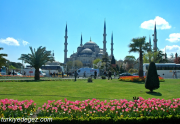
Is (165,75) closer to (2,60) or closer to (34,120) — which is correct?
(2,60)

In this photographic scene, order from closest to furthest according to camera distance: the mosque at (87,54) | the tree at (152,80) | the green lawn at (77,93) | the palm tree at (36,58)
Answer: the green lawn at (77,93)
the tree at (152,80)
the palm tree at (36,58)
the mosque at (87,54)

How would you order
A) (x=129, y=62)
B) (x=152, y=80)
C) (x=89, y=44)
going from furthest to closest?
1. (x=89, y=44)
2. (x=129, y=62)
3. (x=152, y=80)

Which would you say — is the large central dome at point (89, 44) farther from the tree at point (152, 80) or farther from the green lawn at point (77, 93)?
the tree at point (152, 80)

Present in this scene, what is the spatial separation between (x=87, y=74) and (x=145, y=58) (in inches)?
907

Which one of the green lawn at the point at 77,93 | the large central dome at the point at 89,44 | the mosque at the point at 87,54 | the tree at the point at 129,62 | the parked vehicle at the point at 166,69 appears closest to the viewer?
the green lawn at the point at 77,93

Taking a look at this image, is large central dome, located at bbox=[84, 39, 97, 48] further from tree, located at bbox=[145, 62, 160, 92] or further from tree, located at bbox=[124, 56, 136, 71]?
tree, located at bbox=[145, 62, 160, 92]

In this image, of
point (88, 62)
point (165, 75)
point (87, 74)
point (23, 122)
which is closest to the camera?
point (23, 122)

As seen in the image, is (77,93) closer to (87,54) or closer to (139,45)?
(139,45)

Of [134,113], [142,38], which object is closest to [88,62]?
[142,38]

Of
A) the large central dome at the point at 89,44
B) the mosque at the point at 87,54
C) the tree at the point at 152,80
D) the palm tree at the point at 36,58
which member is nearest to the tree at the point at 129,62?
the mosque at the point at 87,54

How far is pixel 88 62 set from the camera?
101125 millimetres

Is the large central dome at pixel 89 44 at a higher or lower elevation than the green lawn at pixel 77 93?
higher

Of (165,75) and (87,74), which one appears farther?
(87,74)

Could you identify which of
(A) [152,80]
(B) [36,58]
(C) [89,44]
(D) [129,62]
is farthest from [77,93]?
(C) [89,44]
